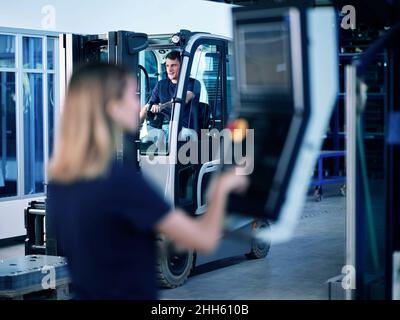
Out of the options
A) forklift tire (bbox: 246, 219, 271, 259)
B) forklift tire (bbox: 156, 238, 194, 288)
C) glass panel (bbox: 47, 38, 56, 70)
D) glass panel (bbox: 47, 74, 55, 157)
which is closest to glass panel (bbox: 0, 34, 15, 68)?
glass panel (bbox: 47, 38, 56, 70)

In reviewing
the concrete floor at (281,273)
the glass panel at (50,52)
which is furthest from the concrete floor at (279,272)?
the glass panel at (50,52)

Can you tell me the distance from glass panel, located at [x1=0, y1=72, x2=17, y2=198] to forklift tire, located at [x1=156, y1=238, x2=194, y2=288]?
3.61m

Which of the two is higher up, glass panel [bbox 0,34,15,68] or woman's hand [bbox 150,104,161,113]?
glass panel [bbox 0,34,15,68]

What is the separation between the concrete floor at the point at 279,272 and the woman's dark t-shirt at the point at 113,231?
4.25 metres

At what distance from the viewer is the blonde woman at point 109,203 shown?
2.27 meters

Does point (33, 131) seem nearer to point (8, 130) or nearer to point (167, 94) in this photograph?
point (8, 130)

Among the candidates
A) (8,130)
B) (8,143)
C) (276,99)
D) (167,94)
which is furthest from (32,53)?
(276,99)

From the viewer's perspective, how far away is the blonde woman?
2.27 m

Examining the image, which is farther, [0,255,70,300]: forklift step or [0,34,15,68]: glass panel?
[0,34,15,68]: glass panel

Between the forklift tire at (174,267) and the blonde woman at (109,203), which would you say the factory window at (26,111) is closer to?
the forklift tire at (174,267)

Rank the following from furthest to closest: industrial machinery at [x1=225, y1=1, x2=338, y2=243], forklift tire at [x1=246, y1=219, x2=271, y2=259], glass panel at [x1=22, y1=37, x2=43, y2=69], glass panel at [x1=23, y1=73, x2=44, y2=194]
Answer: glass panel at [x1=23, y1=73, x2=44, y2=194]
glass panel at [x1=22, y1=37, x2=43, y2=69]
forklift tire at [x1=246, y1=219, x2=271, y2=259]
industrial machinery at [x1=225, y1=1, x2=338, y2=243]

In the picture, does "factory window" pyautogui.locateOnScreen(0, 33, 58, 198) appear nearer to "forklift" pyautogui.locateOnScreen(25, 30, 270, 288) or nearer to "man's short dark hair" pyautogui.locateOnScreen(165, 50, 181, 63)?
"forklift" pyautogui.locateOnScreen(25, 30, 270, 288)
